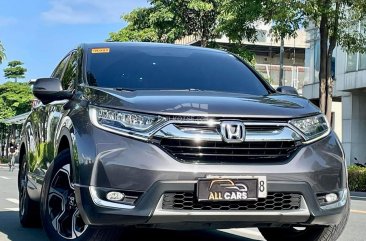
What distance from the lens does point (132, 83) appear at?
5.01m

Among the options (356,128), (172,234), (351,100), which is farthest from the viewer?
(351,100)

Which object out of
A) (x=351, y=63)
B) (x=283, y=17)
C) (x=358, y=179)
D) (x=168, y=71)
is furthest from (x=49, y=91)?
(x=351, y=63)

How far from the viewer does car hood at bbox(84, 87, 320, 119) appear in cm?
407

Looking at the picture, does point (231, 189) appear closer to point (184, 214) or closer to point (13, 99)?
point (184, 214)

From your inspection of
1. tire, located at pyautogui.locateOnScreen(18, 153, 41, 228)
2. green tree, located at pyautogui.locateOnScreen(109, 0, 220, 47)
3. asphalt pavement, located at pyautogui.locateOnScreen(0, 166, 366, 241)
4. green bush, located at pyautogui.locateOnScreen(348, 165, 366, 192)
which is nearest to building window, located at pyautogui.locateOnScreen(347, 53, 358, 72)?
green tree, located at pyautogui.locateOnScreen(109, 0, 220, 47)

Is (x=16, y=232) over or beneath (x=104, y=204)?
beneath

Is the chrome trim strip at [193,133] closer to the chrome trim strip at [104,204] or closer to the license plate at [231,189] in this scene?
the license plate at [231,189]

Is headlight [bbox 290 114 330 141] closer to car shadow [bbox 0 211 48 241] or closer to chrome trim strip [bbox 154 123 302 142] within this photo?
chrome trim strip [bbox 154 123 302 142]

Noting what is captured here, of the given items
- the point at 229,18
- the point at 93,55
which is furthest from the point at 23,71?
the point at 93,55

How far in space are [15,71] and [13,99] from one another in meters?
4.94

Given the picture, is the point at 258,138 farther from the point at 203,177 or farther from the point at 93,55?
the point at 93,55

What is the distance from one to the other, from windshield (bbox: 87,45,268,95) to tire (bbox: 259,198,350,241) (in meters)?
1.17

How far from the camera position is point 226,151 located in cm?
402

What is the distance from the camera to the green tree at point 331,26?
16.3m
